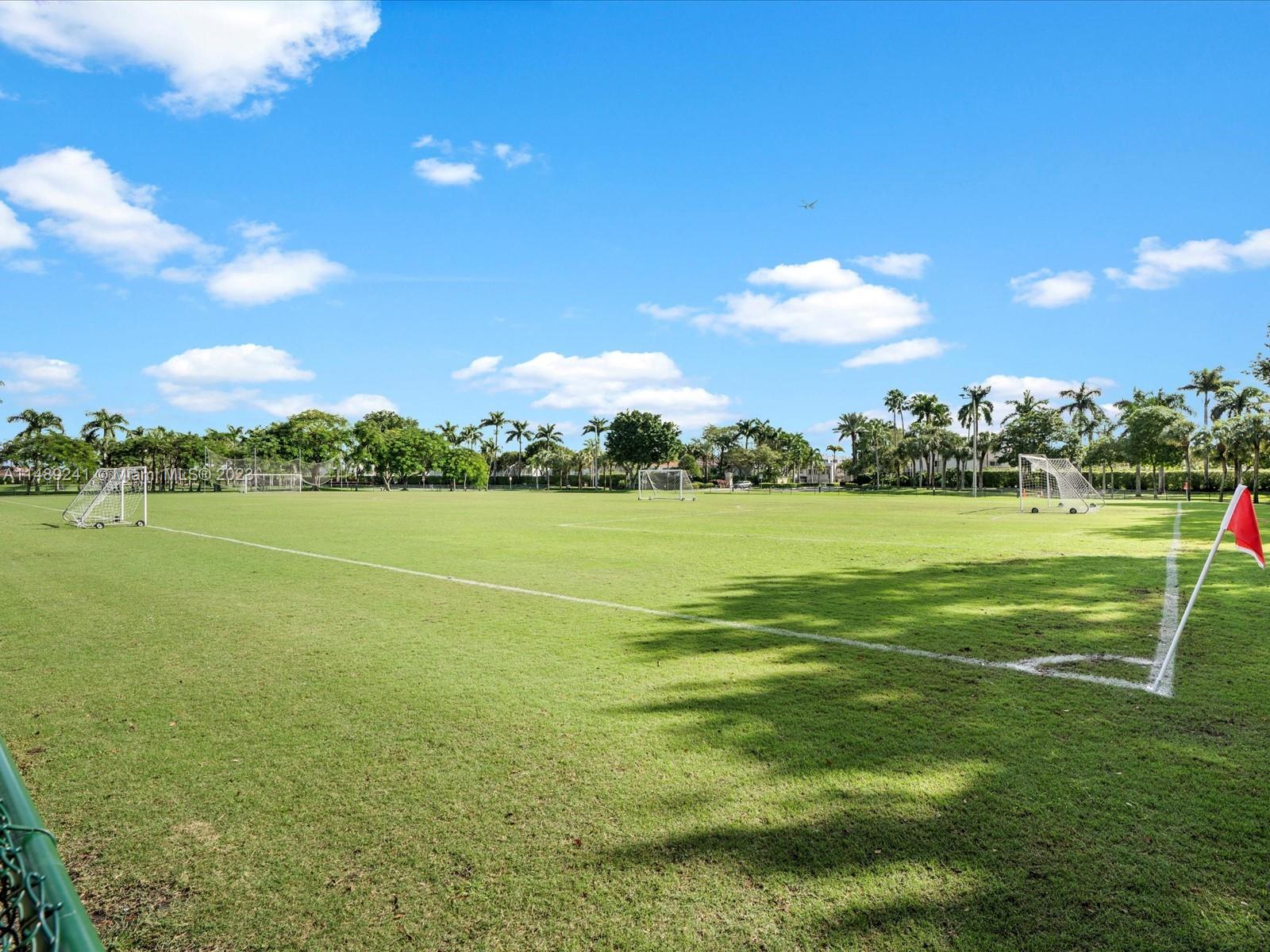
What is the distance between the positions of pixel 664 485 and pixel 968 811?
204 ft

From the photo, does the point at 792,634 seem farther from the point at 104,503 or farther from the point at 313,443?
the point at 313,443

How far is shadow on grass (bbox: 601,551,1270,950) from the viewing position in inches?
118

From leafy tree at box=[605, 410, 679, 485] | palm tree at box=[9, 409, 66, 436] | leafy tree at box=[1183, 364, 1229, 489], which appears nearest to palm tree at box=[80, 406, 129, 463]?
palm tree at box=[9, 409, 66, 436]

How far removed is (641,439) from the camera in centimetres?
9700

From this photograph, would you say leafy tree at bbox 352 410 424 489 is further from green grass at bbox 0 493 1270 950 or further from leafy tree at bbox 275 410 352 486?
green grass at bbox 0 493 1270 950

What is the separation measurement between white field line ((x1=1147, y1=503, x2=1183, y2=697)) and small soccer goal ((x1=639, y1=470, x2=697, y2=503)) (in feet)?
139

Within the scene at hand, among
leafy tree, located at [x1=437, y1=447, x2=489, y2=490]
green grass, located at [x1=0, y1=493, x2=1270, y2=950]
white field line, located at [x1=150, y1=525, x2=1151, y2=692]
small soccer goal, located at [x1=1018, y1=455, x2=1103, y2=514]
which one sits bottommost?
green grass, located at [x1=0, y1=493, x2=1270, y2=950]

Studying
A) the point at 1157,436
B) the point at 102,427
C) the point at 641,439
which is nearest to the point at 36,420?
the point at 102,427

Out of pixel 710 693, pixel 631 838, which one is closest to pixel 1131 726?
pixel 710 693

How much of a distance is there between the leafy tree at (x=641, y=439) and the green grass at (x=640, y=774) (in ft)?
286

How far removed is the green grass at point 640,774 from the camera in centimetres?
306

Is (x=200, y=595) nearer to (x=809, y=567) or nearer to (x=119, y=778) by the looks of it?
(x=119, y=778)

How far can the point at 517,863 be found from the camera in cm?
344

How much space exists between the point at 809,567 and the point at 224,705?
10.4m
